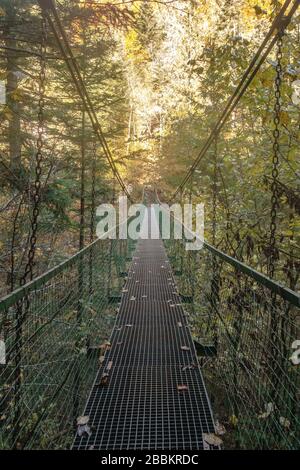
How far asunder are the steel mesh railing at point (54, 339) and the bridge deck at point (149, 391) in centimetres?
17

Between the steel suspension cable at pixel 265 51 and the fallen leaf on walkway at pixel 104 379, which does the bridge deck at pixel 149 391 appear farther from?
the steel suspension cable at pixel 265 51

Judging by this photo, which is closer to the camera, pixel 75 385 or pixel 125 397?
pixel 125 397

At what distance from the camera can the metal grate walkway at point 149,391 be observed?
5.74 feet

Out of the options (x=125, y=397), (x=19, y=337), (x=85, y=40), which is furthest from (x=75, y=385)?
(x=85, y=40)

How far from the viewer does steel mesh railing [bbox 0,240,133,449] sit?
1610mm

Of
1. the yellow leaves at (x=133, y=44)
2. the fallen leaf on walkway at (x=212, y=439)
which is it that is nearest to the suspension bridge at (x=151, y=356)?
the fallen leaf on walkway at (x=212, y=439)

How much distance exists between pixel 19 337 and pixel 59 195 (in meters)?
2.91

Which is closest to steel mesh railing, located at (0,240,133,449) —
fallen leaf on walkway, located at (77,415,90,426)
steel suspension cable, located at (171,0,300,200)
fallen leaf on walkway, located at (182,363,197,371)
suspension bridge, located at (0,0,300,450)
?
suspension bridge, located at (0,0,300,450)

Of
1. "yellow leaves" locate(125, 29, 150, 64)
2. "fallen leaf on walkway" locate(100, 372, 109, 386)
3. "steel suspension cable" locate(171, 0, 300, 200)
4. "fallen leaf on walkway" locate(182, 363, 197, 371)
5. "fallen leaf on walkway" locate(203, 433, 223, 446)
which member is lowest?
"fallen leaf on walkway" locate(203, 433, 223, 446)

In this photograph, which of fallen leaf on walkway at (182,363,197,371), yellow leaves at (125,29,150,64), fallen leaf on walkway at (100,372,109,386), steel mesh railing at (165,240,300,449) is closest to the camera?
steel mesh railing at (165,240,300,449)

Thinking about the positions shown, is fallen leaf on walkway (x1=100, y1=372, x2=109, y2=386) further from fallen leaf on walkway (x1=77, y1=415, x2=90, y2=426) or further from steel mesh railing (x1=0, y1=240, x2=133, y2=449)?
fallen leaf on walkway (x1=77, y1=415, x2=90, y2=426)

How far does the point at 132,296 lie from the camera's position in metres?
4.27

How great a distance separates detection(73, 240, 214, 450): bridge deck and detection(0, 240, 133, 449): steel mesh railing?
0.17 meters

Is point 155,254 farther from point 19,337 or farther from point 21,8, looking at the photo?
point 19,337
